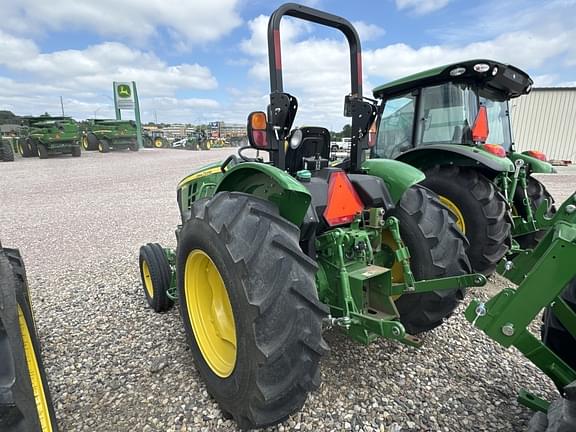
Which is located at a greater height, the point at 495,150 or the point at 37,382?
the point at 495,150

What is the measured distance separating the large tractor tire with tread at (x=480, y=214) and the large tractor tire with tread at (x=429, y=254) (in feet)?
4.16

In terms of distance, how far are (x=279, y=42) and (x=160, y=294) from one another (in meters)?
2.24

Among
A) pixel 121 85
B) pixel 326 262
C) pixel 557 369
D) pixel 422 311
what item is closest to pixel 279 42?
pixel 326 262

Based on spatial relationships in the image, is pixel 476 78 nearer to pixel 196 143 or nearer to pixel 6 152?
pixel 6 152

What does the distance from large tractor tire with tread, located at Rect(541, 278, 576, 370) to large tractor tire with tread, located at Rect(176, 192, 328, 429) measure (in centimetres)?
115

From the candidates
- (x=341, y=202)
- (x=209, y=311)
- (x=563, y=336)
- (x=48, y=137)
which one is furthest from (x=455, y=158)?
(x=48, y=137)

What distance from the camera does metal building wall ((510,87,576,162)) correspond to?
16.7 meters

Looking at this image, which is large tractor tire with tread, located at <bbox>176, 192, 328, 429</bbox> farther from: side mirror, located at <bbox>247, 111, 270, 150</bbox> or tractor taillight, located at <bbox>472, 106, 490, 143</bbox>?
tractor taillight, located at <bbox>472, 106, 490, 143</bbox>

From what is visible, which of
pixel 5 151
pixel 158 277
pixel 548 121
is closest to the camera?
pixel 158 277

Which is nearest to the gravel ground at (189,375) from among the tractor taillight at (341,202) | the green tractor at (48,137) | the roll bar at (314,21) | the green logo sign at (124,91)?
the tractor taillight at (341,202)

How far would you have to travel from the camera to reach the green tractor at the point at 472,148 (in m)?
3.69

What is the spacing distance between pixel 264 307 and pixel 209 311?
33.9 inches

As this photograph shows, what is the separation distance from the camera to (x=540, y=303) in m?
1.44

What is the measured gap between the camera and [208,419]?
2059mm
